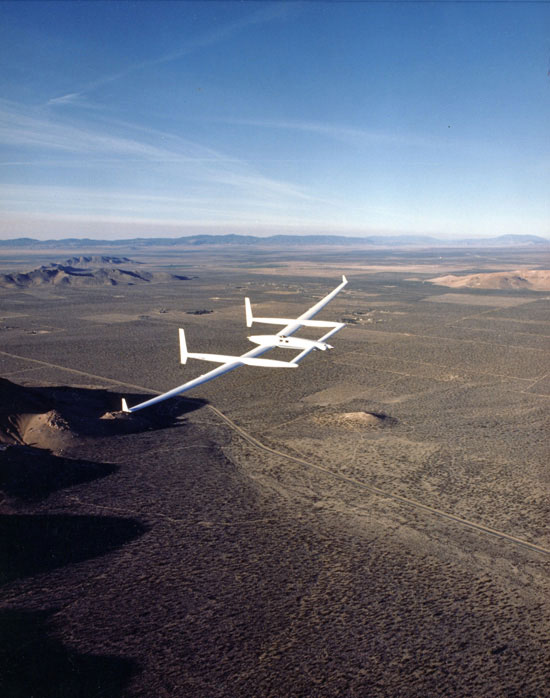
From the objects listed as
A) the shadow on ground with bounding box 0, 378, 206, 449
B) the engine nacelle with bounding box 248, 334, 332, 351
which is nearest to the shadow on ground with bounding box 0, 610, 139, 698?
the shadow on ground with bounding box 0, 378, 206, 449

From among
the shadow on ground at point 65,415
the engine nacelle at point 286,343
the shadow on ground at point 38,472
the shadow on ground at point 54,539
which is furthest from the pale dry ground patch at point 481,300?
the shadow on ground at point 54,539

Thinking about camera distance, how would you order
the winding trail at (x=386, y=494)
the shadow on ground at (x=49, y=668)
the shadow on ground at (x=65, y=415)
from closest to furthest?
the shadow on ground at (x=49, y=668) → the winding trail at (x=386, y=494) → the shadow on ground at (x=65, y=415)

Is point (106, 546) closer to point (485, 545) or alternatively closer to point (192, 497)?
point (192, 497)

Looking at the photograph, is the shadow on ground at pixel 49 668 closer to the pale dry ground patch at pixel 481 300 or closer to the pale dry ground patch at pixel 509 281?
the pale dry ground patch at pixel 481 300

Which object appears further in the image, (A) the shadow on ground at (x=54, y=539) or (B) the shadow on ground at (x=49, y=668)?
(A) the shadow on ground at (x=54, y=539)

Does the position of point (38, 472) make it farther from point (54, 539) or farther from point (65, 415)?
point (65, 415)

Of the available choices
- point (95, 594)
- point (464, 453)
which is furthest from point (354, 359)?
point (95, 594)

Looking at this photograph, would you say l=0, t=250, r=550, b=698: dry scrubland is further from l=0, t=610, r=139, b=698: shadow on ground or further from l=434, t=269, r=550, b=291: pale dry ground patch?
l=434, t=269, r=550, b=291: pale dry ground patch
